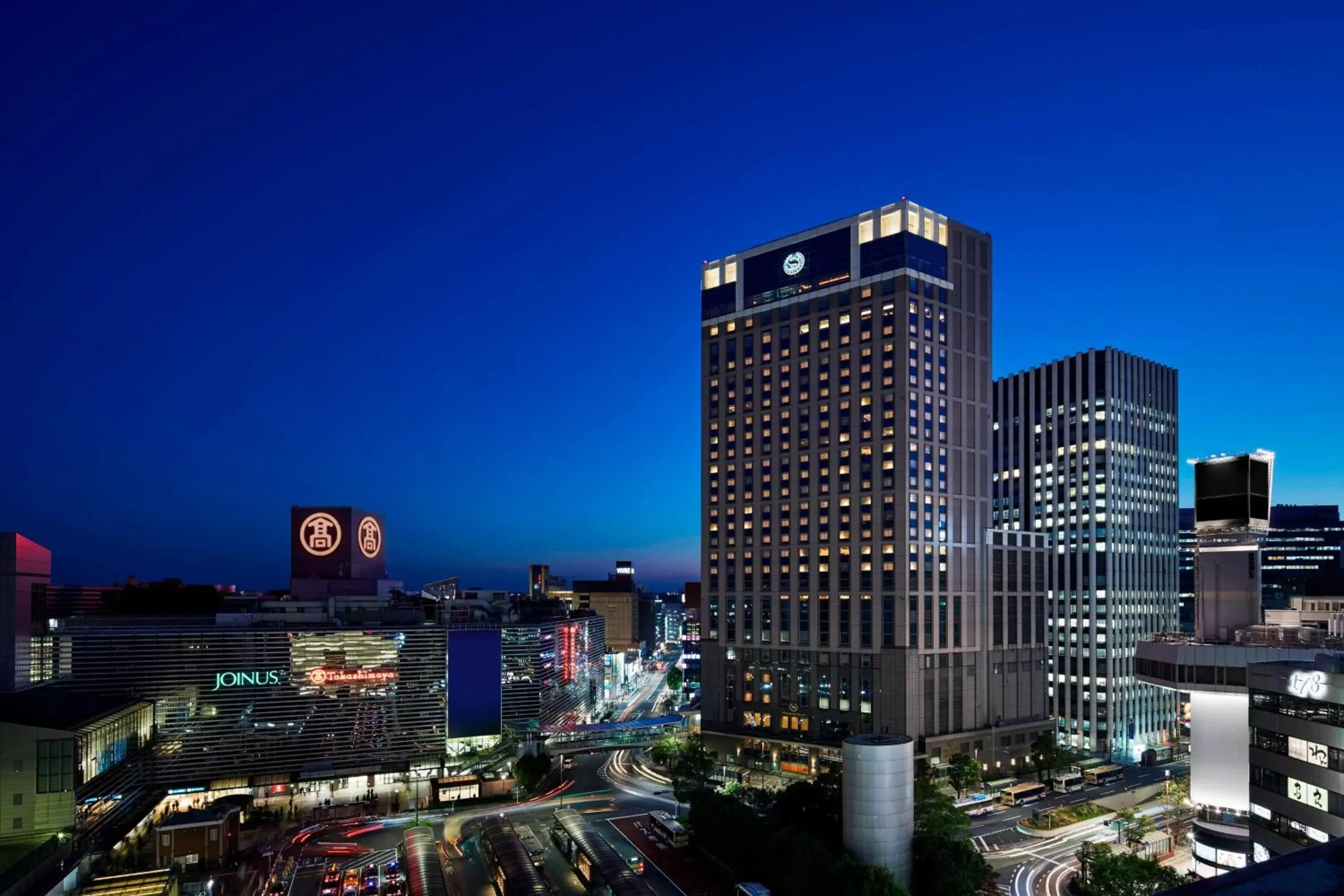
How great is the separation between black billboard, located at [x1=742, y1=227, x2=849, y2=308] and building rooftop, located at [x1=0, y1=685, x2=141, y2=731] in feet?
317

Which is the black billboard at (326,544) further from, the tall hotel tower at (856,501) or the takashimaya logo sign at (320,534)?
the tall hotel tower at (856,501)

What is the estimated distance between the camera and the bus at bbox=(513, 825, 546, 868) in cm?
8094

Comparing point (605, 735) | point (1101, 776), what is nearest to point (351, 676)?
point (605, 735)

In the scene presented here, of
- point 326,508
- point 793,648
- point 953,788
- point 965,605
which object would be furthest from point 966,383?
point 326,508

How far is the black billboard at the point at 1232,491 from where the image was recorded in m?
67.4

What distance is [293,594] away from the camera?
139 m

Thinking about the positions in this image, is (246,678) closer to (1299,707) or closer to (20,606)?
(20,606)

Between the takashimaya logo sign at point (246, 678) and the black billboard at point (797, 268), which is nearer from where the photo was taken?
the takashimaya logo sign at point (246, 678)

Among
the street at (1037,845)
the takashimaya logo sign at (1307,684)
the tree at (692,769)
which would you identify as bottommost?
the street at (1037,845)

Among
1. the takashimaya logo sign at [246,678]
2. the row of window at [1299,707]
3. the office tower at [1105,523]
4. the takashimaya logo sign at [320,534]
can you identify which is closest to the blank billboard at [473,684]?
the takashimaya logo sign at [246,678]

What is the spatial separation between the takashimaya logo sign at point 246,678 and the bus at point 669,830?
52.0 meters

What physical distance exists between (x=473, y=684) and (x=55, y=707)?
173 ft

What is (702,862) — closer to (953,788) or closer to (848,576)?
(953,788)

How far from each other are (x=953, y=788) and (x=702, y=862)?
42119mm
